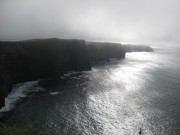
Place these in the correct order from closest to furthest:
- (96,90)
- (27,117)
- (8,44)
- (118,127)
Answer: (118,127) < (27,117) < (96,90) < (8,44)

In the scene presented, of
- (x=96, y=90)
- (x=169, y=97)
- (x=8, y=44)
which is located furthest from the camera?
(x=8, y=44)

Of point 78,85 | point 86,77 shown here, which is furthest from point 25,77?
point 86,77

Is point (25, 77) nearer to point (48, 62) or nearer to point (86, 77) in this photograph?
point (48, 62)

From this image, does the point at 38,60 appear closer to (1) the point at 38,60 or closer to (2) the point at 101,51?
(1) the point at 38,60

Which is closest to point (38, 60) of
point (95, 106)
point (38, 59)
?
point (38, 59)

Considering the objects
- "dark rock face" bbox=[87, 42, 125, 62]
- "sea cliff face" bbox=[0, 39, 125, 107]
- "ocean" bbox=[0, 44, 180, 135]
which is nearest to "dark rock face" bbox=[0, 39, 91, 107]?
"sea cliff face" bbox=[0, 39, 125, 107]

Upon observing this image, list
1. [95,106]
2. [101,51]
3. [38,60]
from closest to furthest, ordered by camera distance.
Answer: [95,106] → [38,60] → [101,51]
